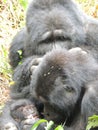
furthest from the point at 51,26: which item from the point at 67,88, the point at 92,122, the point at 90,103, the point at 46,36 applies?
the point at 92,122

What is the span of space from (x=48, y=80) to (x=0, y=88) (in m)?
2.30

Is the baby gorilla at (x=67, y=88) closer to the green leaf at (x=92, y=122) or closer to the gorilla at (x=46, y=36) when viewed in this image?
the green leaf at (x=92, y=122)

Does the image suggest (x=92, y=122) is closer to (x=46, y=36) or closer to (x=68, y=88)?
(x=68, y=88)

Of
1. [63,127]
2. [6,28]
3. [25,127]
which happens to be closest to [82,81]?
[63,127]

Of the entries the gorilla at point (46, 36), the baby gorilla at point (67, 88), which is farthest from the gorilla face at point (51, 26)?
the baby gorilla at point (67, 88)

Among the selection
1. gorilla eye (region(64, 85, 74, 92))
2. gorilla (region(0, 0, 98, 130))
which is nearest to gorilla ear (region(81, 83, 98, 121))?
gorilla eye (region(64, 85, 74, 92))

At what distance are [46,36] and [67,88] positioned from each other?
1.23m

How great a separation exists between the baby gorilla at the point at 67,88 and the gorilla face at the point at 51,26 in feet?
2.37

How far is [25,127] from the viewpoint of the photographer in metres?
5.48

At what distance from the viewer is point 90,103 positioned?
195 inches

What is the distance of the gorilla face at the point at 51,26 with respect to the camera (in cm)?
608

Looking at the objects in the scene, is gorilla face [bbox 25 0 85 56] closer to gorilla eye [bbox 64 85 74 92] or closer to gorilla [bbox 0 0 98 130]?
gorilla [bbox 0 0 98 130]

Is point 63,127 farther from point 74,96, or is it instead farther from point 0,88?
point 0,88

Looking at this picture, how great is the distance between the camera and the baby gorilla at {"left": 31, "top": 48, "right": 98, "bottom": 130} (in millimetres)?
5035
